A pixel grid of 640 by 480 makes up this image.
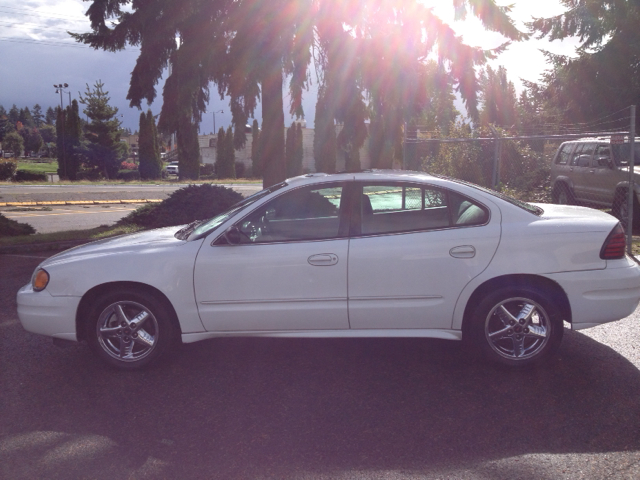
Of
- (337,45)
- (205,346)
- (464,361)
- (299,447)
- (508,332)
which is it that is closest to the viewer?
(299,447)

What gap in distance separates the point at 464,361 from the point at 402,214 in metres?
1.32

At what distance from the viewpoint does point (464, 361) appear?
520cm

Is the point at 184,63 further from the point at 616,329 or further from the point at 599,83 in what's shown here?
the point at 599,83

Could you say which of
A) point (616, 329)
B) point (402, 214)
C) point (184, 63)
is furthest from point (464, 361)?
point (184, 63)

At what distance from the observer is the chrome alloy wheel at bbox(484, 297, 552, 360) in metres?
4.83

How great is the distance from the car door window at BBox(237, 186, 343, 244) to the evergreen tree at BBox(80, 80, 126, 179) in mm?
46363

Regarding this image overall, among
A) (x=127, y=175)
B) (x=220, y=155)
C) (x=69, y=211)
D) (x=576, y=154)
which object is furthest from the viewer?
(x=220, y=155)

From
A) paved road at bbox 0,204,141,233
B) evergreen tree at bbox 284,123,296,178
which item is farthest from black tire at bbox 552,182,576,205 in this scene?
evergreen tree at bbox 284,123,296,178

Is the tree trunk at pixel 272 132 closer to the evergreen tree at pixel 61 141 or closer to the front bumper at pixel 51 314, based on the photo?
the front bumper at pixel 51 314

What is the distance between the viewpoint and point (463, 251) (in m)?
4.79

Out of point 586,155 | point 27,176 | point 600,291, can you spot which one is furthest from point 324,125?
point 27,176

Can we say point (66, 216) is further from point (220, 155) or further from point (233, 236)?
point (220, 155)

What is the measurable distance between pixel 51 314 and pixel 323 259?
7.15 feet

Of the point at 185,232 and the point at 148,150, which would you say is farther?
the point at 148,150
